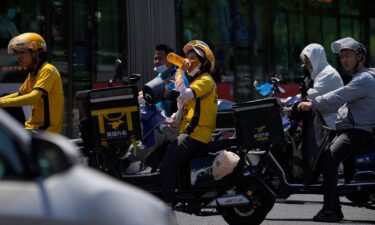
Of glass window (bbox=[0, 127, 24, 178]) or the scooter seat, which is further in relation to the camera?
the scooter seat

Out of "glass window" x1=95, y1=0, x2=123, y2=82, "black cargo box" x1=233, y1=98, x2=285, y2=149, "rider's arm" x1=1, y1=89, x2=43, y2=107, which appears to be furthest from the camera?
"glass window" x1=95, y1=0, x2=123, y2=82

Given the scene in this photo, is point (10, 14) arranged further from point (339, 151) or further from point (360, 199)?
point (360, 199)

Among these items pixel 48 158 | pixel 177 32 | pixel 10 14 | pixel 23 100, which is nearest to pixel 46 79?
pixel 23 100

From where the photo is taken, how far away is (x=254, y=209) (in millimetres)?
8023

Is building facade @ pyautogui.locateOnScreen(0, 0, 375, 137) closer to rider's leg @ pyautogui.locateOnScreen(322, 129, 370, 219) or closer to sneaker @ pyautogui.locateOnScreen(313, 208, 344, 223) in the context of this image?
rider's leg @ pyautogui.locateOnScreen(322, 129, 370, 219)

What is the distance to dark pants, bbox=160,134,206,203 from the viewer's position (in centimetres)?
795

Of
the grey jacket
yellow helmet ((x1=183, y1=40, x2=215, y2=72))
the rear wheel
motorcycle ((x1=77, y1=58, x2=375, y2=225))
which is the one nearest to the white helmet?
the grey jacket

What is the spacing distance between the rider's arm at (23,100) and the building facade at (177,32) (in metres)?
3.08

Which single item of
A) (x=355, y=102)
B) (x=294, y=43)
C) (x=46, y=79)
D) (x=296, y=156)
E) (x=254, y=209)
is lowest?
(x=254, y=209)

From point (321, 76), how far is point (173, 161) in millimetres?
2250

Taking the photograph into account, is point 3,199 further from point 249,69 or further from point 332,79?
point 249,69

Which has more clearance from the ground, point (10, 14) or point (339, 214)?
point (10, 14)

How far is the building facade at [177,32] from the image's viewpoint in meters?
13.8

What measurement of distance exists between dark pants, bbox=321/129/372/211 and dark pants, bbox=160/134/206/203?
1.31 metres
